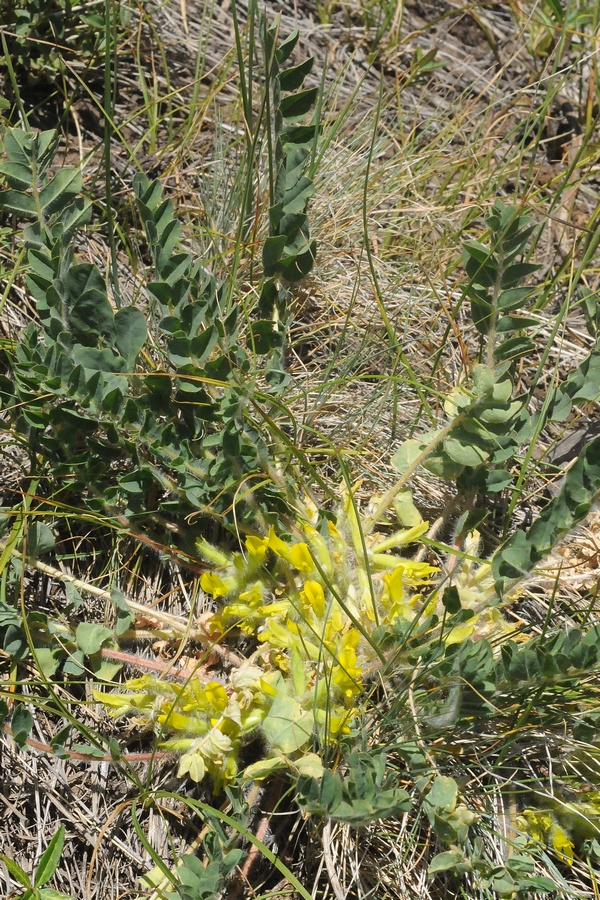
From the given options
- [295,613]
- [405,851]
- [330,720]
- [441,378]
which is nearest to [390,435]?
[441,378]

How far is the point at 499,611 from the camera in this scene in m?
1.96

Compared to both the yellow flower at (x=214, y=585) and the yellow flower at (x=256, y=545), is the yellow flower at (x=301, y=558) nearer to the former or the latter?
the yellow flower at (x=256, y=545)

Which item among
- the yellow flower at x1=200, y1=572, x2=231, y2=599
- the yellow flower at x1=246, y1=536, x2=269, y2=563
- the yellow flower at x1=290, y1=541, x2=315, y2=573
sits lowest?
the yellow flower at x1=200, y1=572, x2=231, y2=599

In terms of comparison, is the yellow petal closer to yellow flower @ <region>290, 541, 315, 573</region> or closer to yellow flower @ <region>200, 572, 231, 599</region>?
yellow flower @ <region>200, 572, 231, 599</region>

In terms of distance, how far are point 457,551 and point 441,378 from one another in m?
0.60

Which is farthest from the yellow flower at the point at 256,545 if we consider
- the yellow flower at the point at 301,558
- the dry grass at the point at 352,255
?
the dry grass at the point at 352,255

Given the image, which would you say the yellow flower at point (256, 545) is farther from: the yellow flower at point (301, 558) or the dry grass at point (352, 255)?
the dry grass at point (352, 255)

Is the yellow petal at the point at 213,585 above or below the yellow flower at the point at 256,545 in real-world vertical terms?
below

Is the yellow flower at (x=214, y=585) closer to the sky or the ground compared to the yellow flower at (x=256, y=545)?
closer to the ground

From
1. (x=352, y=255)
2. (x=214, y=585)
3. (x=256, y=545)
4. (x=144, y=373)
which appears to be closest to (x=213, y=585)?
(x=214, y=585)

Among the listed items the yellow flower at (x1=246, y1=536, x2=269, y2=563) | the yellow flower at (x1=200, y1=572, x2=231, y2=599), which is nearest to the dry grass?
the yellow flower at (x1=200, y1=572, x2=231, y2=599)

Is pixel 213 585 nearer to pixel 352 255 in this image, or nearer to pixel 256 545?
pixel 256 545

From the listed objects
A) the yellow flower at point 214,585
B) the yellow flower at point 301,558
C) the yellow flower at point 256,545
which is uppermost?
the yellow flower at point 301,558

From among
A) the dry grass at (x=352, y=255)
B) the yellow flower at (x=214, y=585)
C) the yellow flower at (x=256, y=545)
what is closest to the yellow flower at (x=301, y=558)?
the yellow flower at (x=256, y=545)
